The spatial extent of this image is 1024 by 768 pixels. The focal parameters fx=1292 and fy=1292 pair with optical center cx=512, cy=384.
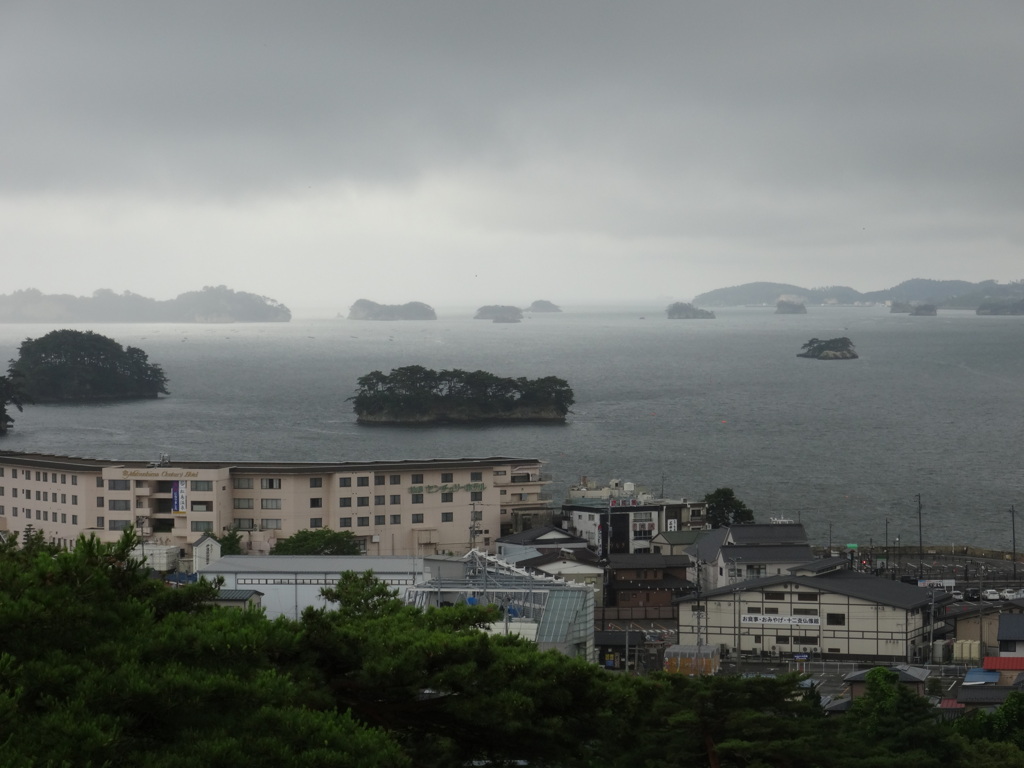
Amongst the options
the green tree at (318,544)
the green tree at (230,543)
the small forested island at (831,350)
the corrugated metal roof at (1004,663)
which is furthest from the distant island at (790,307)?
the corrugated metal roof at (1004,663)

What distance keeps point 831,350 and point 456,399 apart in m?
33.5

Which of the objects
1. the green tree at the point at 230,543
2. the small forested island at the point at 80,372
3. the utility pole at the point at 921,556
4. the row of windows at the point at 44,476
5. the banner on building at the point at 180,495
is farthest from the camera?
the small forested island at the point at 80,372

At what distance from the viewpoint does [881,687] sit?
24.6 ft

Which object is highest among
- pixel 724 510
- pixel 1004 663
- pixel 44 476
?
pixel 44 476

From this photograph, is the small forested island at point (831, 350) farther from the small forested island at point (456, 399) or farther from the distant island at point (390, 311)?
the distant island at point (390, 311)

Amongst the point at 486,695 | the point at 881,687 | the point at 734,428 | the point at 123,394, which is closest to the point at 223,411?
the point at 123,394

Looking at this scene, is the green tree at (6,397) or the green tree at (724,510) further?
the green tree at (6,397)

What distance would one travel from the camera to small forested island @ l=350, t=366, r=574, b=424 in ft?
121

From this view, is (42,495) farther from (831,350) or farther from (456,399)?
(831,350)

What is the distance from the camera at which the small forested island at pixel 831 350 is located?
216ft

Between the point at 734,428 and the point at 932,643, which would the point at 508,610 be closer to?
the point at 932,643

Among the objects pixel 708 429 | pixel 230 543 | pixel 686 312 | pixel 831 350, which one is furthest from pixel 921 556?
pixel 686 312

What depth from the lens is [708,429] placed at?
33438 millimetres

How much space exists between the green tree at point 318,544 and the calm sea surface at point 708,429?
7237mm
